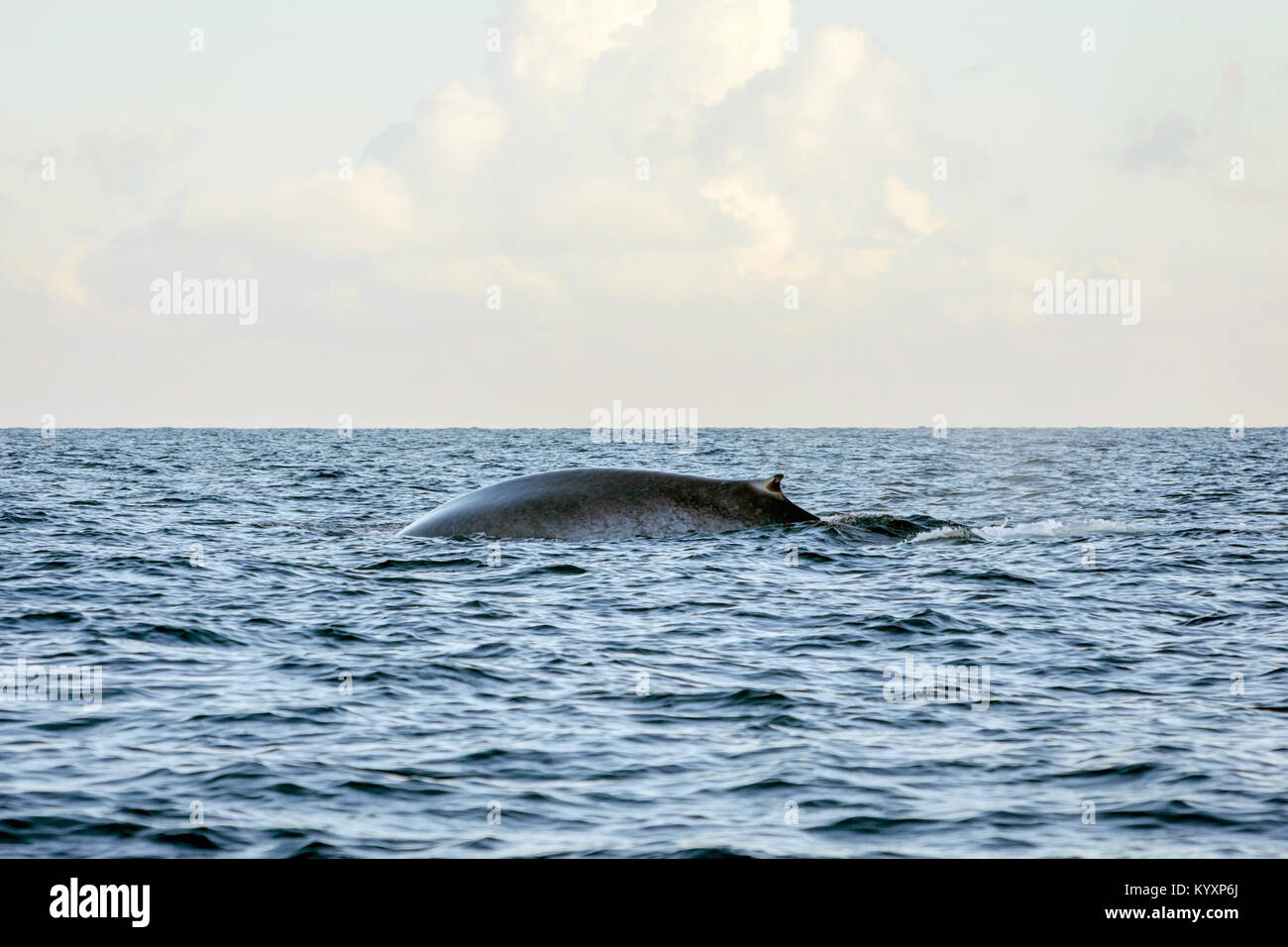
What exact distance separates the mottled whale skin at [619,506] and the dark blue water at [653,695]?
0.27 m

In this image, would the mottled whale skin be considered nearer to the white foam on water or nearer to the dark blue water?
the dark blue water

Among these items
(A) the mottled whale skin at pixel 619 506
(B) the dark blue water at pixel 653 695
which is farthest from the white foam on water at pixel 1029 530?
(A) the mottled whale skin at pixel 619 506

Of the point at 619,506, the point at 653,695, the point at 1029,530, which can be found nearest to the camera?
the point at 653,695

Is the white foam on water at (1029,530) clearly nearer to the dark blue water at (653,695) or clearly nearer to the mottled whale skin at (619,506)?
the dark blue water at (653,695)

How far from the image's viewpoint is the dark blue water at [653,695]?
7.80 meters

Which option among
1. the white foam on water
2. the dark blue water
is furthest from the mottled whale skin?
the white foam on water

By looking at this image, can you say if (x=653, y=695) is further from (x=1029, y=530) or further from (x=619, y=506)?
(x=1029, y=530)

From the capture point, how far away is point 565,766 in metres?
8.92

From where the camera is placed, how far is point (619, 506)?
62.4 ft

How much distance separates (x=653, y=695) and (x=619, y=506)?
8085 mm

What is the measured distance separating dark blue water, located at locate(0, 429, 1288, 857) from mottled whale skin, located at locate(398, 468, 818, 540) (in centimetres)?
27

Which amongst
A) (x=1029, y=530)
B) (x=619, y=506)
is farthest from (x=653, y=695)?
(x=1029, y=530)
